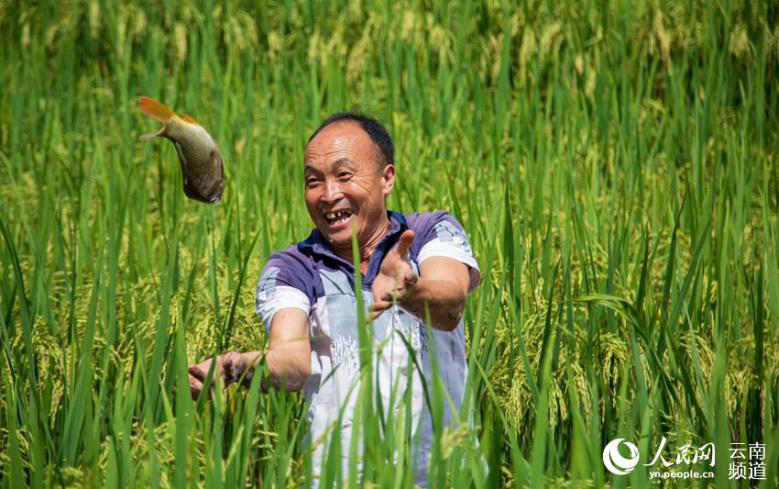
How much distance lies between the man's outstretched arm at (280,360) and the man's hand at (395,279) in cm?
19

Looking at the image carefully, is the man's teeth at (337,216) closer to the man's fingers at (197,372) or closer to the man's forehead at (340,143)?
the man's forehead at (340,143)

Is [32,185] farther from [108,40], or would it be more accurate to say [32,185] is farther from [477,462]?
[477,462]

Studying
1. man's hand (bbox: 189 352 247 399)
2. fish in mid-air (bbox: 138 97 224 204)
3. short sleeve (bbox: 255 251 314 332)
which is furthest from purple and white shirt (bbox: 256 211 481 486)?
fish in mid-air (bbox: 138 97 224 204)

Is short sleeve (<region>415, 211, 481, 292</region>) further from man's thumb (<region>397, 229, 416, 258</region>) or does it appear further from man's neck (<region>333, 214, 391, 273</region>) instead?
man's thumb (<region>397, 229, 416, 258</region>)

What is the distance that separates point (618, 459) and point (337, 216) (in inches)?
25.7

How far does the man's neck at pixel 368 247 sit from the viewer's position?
1875 mm

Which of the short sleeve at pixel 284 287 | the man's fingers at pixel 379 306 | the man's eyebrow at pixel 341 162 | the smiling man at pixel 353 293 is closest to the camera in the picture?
the man's fingers at pixel 379 306

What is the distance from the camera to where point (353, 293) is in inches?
70.7

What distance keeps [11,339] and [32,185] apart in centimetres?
134

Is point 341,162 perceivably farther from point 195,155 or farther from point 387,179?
point 195,155

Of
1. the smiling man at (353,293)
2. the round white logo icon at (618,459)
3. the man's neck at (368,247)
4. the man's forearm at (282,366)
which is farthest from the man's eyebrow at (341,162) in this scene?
the round white logo icon at (618,459)

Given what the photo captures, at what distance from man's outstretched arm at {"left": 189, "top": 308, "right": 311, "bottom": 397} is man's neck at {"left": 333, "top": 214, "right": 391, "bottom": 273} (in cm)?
18

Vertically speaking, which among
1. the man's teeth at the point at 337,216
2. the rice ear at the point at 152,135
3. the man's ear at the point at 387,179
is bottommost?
the man's teeth at the point at 337,216

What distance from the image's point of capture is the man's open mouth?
186 cm
